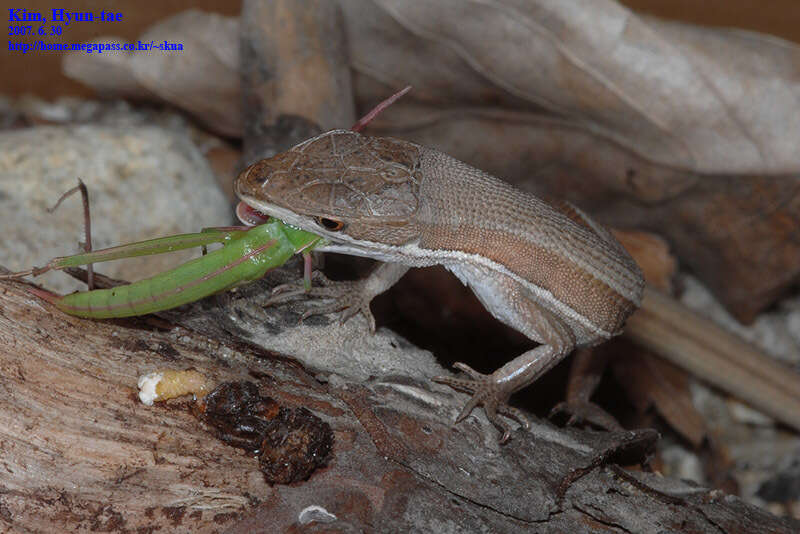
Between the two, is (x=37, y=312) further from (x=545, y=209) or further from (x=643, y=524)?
(x=643, y=524)

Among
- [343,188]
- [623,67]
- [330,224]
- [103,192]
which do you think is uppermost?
[623,67]

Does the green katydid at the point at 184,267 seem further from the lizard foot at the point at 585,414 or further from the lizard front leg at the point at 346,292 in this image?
the lizard foot at the point at 585,414

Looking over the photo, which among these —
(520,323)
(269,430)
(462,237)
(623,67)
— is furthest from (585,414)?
(269,430)

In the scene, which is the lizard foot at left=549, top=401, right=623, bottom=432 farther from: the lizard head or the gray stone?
the gray stone

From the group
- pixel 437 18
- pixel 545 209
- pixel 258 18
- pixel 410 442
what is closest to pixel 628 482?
pixel 410 442

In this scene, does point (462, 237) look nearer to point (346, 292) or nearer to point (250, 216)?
point (346, 292)

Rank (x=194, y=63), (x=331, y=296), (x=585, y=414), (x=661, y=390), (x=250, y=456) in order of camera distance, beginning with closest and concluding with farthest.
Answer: (x=250, y=456)
(x=331, y=296)
(x=585, y=414)
(x=194, y=63)
(x=661, y=390)

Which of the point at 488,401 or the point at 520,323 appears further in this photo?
the point at 520,323

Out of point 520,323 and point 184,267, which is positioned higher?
point 184,267
